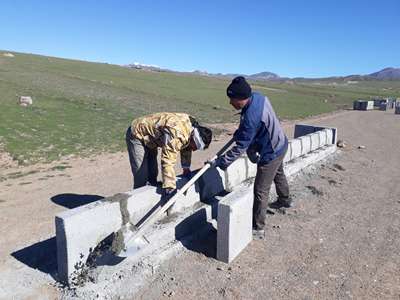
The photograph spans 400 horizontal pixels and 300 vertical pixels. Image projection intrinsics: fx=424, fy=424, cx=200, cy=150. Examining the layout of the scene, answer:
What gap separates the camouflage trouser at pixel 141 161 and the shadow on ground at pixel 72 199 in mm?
1684

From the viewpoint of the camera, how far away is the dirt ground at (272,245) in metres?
4.34

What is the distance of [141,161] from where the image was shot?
5.45 metres

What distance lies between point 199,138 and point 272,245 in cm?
170

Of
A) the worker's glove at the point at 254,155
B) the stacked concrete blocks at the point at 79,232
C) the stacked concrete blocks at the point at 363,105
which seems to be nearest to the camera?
the stacked concrete blocks at the point at 79,232

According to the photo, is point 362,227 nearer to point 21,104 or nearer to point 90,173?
point 90,173

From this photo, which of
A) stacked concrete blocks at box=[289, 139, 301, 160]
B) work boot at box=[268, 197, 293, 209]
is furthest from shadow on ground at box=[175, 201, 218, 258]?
stacked concrete blocks at box=[289, 139, 301, 160]

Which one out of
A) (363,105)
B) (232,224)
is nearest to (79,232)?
(232,224)

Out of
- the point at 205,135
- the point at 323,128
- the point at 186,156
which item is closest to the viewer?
the point at 205,135

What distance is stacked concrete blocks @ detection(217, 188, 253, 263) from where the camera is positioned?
479cm

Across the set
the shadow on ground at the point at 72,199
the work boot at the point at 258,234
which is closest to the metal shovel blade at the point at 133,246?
the work boot at the point at 258,234

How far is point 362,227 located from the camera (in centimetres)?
614

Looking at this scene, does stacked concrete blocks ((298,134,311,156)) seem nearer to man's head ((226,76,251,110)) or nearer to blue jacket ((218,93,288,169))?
blue jacket ((218,93,288,169))

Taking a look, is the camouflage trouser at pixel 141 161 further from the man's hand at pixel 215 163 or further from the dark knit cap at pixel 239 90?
the dark knit cap at pixel 239 90

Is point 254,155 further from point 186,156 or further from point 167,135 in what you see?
point 167,135
